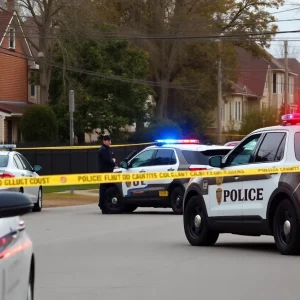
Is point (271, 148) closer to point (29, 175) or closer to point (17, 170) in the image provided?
point (17, 170)

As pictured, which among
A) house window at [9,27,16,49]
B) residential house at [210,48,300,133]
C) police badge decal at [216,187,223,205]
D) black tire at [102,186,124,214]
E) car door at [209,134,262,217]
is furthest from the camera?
residential house at [210,48,300,133]

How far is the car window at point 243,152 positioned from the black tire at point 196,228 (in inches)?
35.8

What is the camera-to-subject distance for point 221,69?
65938mm

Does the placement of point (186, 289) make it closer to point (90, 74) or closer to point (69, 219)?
point (69, 219)

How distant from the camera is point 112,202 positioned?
945 inches

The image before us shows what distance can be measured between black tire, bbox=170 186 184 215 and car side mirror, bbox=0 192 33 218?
56.7 ft

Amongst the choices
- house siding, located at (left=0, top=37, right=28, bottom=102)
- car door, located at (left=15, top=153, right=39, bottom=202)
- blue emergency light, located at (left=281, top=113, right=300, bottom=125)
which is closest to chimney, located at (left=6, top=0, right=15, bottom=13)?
house siding, located at (left=0, top=37, right=28, bottom=102)

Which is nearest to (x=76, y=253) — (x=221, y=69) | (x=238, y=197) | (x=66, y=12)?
(x=238, y=197)

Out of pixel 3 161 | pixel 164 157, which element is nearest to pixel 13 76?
pixel 164 157

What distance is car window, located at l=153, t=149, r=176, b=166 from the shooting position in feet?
75.8

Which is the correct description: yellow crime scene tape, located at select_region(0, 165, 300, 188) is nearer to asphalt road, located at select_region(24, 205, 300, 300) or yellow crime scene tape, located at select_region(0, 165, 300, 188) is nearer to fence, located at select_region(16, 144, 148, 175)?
asphalt road, located at select_region(24, 205, 300, 300)

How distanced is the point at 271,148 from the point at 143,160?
10444 mm

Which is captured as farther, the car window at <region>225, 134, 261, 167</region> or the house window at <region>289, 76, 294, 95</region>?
the house window at <region>289, 76, 294, 95</region>

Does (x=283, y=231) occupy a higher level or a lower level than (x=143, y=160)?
lower
